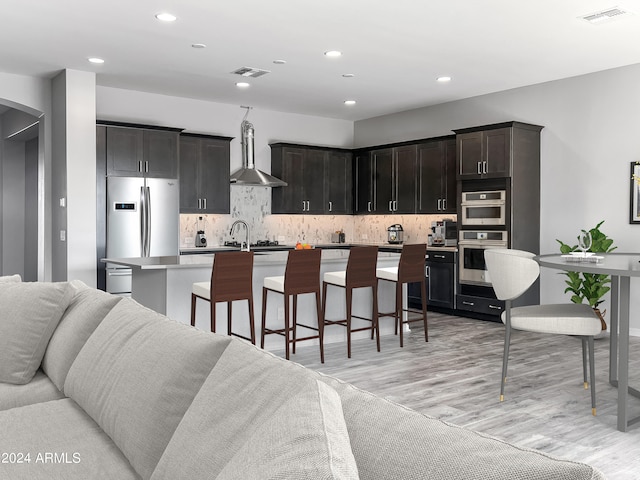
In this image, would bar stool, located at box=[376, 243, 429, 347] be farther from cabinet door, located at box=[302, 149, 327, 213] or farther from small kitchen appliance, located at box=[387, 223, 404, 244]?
cabinet door, located at box=[302, 149, 327, 213]

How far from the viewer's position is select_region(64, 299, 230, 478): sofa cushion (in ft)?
5.41

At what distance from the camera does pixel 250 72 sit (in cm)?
657

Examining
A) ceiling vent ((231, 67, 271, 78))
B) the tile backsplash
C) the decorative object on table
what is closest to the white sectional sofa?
ceiling vent ((231, 67, 271, 78))

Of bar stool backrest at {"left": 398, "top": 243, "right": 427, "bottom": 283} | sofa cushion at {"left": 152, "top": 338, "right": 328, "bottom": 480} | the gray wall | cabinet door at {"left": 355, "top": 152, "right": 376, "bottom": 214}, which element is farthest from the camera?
cabinet door at {"left": 355, "top": 152, "right": 376, "bottom": 214}

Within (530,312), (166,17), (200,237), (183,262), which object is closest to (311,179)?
(200,237)

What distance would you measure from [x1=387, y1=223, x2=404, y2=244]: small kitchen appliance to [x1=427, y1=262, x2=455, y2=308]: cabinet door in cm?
102

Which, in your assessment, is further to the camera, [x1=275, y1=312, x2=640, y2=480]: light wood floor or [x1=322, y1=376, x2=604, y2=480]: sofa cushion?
[x1=275, y1=312, x2=640, y2=480]: light wood floor

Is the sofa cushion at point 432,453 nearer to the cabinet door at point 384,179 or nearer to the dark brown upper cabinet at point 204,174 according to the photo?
the dark brown upper cabinet at point 204,174

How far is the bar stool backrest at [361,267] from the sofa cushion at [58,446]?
3253mm

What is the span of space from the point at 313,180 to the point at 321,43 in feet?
12.1

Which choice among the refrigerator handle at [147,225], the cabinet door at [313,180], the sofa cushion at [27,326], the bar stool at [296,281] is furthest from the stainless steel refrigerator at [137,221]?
the sofa cushion at [27,326]

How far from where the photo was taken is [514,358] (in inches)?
207

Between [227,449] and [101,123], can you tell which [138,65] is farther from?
[227,449]

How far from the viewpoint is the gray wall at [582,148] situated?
6.37 metres
